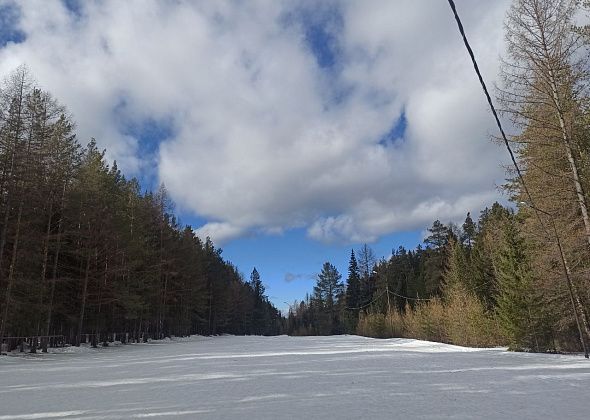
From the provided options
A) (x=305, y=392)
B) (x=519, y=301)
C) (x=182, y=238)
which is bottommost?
(x=305, y=392)

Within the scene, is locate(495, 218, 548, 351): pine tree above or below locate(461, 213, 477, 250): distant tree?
below

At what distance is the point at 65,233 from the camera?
89.1ft

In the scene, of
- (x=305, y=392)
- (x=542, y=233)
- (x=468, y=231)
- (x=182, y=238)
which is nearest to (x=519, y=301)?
(x=542, y=233)

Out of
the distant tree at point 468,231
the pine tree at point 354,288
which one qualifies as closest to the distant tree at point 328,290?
the pine tree at point 354,288

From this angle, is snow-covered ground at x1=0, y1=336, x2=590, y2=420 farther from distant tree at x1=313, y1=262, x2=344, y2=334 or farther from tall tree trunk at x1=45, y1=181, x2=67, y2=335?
distant tree at x1=313, y1=262, x2=344, y2=334

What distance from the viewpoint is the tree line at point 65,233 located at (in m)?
24.6

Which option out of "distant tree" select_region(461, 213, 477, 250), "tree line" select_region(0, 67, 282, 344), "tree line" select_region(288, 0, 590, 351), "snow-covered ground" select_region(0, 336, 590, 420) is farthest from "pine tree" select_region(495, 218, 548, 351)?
"distant tree" select_region(461, 213, 477, 250)

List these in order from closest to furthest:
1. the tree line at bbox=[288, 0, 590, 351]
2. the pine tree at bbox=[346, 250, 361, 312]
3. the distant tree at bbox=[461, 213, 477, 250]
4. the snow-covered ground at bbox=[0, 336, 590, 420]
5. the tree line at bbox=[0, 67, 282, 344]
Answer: the snow-covered ground at bbox=[0, 336, 590, 420]
the tree line at bbox=[288, 0, 590, 351]
the tree line at bbox=[0, 67, 282, 344]
the distant tree at bbox=[461, 213, 477, 250]
the pine tree at bbox=[346, 250, 361, 312]

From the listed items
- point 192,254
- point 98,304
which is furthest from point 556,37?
point 192,254

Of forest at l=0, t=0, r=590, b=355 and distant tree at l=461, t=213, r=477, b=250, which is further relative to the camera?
distant tree at l=461, t=213, r=477, b=250

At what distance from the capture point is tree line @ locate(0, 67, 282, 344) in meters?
24.6

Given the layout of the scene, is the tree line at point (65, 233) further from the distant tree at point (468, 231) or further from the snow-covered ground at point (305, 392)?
the distant tree at point (468, 231)

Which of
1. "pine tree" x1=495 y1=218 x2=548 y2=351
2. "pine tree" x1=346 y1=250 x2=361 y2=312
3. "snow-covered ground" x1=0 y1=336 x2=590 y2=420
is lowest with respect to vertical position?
"snow-covered ground" x1=0 y1=336 x2=590 y2=420

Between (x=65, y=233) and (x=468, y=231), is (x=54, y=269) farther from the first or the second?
(x=468, y=231)
